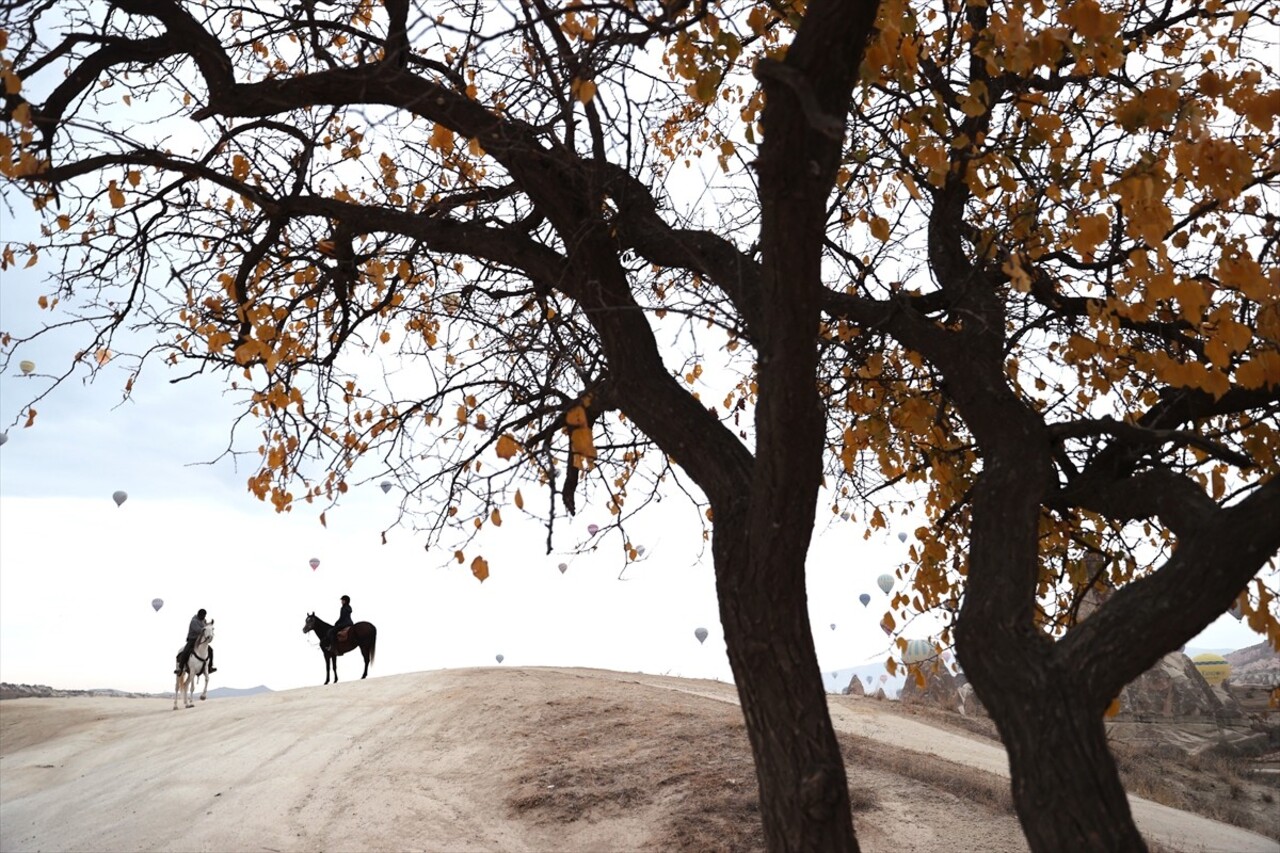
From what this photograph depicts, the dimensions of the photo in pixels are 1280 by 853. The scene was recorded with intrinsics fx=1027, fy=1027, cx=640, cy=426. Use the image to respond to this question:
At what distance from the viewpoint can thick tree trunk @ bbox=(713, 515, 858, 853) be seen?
4281 millimetres

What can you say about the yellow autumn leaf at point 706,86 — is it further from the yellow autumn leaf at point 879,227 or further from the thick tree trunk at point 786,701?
the thick tree trunk at point 786,701

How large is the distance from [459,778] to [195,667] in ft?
28.0

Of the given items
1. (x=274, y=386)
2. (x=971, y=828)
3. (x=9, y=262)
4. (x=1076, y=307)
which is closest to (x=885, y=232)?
(x=1076, y=307)

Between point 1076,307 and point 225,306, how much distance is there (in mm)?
5627

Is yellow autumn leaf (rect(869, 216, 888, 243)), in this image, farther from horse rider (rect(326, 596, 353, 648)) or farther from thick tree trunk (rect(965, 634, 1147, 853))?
horse rider (rect(326, 596, 353, 648))

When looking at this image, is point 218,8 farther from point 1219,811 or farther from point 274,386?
point 1219,811

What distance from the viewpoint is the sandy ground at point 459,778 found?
8000 mm

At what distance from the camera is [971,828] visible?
8156 millimetres

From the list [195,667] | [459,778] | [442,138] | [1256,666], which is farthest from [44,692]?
[1256,666]

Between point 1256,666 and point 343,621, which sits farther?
point 1256,666

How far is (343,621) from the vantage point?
1622 centimetres

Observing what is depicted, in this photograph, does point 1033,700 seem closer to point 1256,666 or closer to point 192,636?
point 192,636

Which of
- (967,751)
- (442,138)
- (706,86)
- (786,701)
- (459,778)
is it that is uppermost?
(442,138)

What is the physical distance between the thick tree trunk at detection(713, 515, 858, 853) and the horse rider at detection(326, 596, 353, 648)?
12869 mm
